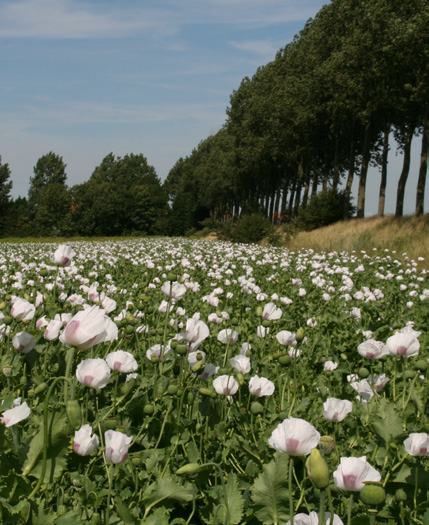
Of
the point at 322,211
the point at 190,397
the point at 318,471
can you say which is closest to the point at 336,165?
the point at 322,211

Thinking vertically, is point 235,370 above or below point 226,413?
above

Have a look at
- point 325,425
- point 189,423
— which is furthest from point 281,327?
point 189,423

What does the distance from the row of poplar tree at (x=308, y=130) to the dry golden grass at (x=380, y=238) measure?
2.16 m

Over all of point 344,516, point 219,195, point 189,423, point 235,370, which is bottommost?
point 344,516

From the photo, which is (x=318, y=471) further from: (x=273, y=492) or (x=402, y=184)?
(x=402, y=184)

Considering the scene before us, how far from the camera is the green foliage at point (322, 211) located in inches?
1209

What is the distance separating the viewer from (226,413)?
8.64 ft

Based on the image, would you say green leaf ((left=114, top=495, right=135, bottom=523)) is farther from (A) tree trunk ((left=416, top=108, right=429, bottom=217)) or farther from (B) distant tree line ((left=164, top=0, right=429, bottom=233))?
(A) tree trunk ((left=416, top=108, right=429, bottom=217))

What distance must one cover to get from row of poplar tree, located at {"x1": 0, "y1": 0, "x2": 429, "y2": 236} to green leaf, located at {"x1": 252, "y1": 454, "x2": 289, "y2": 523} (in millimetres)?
19385

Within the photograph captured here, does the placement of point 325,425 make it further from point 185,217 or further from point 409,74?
point 185,217

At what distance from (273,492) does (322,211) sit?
2977cm

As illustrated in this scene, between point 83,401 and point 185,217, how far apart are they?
7245cm

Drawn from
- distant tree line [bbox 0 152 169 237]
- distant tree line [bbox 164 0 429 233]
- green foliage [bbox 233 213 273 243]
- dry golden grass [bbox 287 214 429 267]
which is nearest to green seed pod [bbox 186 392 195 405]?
dry golden grass [bbox 287 214 429 267]

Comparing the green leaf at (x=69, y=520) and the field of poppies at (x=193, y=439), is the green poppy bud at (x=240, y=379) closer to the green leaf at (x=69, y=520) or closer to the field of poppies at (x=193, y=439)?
the field of poppies at (x=193, y=439)
